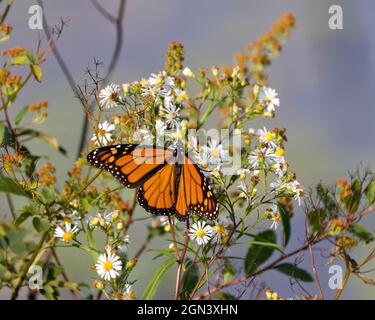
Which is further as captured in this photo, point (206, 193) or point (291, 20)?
point (291, 20)

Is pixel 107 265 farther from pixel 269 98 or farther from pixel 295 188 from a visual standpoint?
pixel 269 98

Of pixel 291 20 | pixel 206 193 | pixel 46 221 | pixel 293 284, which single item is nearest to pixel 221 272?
pixel 293 284

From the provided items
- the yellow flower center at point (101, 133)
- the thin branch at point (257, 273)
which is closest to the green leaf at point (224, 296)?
the thin branch at point (257, 273)

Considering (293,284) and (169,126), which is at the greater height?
(169,126)

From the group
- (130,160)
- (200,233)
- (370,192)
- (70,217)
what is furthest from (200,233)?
(370,192)

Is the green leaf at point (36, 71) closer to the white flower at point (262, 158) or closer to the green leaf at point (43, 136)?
the green leaf at point (43, 136)

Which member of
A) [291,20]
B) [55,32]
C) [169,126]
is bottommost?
[169,126]

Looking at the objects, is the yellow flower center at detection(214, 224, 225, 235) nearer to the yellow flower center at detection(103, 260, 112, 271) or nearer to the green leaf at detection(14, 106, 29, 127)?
the yellow flower center at detection(103, 260, 112, 271)

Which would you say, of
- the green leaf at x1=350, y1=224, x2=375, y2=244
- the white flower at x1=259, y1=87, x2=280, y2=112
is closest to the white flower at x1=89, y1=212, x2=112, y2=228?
the white flower at x1=259, y1=87, x2=280, y2=112
